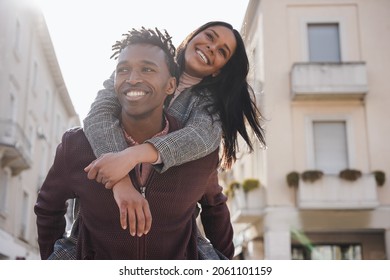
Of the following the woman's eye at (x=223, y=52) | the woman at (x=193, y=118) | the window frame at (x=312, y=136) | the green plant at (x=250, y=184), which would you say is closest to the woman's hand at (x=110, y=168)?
the woman at (x=193, y=118)

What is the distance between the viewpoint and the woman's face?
0.81m

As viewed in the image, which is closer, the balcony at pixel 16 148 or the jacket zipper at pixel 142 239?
the jacket zipper at pixel 142 239

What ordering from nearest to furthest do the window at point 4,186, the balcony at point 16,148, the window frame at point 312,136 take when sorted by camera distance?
the balcony at point 16,148, the window at point 4,186, the window frame at point 312,136

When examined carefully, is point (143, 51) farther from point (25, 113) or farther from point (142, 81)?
point (25, 113)

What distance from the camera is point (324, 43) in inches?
106

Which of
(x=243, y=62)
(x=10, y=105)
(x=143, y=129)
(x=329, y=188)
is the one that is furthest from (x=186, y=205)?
(x=329, y=188)

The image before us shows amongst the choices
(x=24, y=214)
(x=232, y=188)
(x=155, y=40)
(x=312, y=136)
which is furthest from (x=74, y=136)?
(x=232, y=188)

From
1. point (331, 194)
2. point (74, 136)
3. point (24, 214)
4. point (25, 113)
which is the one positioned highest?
point (25, 113)

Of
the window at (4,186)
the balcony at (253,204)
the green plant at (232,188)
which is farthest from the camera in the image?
the green plant at (232,188)

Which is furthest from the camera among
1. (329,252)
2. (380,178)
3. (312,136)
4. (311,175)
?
(312,136)

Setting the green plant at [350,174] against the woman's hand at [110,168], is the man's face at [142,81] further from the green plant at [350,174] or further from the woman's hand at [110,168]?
the green plant at [350,174]

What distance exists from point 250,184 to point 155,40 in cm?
215

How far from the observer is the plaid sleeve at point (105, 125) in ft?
2.26

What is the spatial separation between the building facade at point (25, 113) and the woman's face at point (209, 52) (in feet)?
1.60
